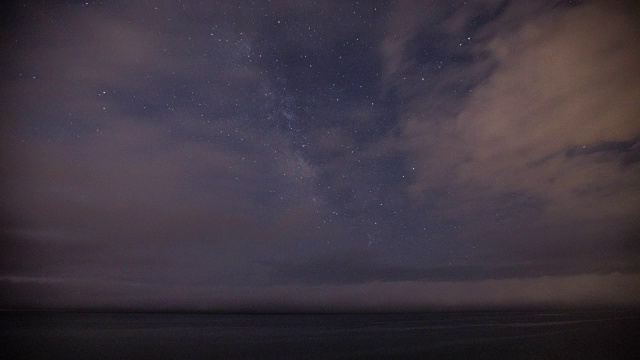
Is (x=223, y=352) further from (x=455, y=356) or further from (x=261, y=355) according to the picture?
(x=455, y=356)

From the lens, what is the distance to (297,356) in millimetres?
28578

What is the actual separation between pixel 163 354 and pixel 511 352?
90.2 feet

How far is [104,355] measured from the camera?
88.1ft

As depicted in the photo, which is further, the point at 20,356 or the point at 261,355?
the point at 261,355

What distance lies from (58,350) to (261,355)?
17.1m

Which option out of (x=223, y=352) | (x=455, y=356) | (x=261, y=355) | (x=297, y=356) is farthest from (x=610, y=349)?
(x=223, y=352)

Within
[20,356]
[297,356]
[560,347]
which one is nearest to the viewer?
[20,356]

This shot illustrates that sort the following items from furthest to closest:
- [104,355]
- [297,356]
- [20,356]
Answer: [297,356] < [104,355] < [20,356]

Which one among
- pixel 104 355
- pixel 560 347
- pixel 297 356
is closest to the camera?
pixel 104 355

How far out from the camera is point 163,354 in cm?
2747

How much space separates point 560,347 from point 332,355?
2001 cm

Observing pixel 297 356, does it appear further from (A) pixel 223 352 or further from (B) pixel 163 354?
(B) pixel 163 354

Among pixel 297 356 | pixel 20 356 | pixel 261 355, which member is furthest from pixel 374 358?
pixel 20 356

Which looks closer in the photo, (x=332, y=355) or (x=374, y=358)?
(x=374, y=358)
